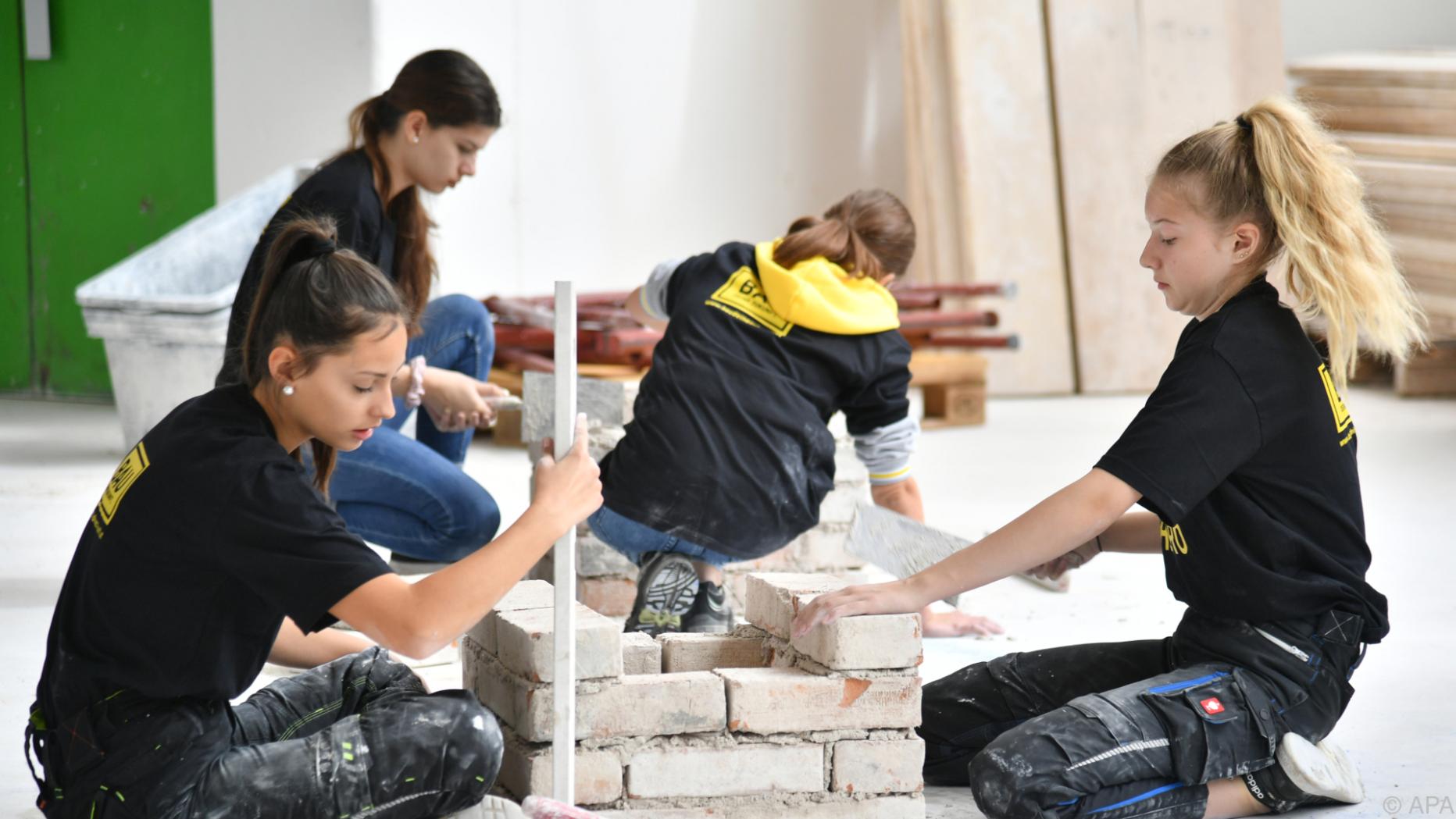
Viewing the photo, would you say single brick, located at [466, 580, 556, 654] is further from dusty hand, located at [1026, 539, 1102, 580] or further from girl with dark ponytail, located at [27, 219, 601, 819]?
dusty hand, located at [1026, 539, 1102, 580]

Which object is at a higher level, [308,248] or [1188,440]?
[308,248]

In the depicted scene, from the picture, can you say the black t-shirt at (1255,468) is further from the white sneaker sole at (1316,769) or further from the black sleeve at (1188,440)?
the white sneaker sole at (1316,769)

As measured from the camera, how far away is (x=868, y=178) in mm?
7887

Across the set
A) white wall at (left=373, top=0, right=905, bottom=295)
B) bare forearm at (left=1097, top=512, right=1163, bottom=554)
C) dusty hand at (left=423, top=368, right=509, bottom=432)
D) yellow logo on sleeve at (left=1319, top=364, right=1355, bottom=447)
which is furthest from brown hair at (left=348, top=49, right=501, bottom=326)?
white wall at (left=373, top=0, right=905, bottom=295)

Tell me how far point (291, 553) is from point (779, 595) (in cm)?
90

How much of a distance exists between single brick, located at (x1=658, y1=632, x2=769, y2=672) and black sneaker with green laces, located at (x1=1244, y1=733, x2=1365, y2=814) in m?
0.81

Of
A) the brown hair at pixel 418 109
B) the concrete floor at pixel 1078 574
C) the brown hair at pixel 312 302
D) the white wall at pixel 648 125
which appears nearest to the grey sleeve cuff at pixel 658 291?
the brown hair at pixel 418 109

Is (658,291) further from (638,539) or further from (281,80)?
(281,80)

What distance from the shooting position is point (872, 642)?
89.3 inches

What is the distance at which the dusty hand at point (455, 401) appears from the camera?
344 centimetres

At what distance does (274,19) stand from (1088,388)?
14.0ft

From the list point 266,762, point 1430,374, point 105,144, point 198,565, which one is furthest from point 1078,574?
point 105,144

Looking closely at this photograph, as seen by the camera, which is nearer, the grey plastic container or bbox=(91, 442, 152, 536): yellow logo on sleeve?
bbox=(91, 442, 152, 536): yellow logo on sleeve

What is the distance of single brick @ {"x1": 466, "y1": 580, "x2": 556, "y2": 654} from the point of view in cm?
236
